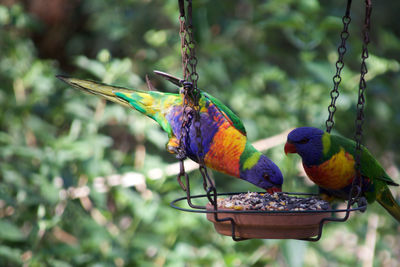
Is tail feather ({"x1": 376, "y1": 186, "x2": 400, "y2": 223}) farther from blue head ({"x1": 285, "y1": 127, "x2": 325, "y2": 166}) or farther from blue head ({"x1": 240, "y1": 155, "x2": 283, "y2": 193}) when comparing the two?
blue head ({"x1": 240, "y1": 155, "x2": 283, "y2": 193})

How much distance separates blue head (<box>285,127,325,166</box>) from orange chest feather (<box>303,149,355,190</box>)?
0.06m

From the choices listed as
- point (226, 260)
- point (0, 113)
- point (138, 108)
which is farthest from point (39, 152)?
point (226, 260)

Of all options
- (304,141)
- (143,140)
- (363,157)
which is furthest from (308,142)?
(143,140)

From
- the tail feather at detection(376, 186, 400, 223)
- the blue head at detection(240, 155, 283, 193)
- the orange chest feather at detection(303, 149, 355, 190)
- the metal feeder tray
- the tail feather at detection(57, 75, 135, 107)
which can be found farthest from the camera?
the tail feather at detection(376, 186, 400, 223)

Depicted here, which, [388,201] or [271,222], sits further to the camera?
[388,201]

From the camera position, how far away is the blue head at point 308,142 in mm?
2012

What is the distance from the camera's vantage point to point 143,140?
3.88 metres

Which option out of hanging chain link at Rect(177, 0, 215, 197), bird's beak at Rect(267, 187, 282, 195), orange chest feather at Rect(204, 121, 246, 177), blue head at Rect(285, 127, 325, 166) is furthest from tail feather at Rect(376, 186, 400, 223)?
hanging chain link at Rect(177, 0, 215, 197)

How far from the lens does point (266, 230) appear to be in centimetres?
172

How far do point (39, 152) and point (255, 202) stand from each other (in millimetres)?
1916

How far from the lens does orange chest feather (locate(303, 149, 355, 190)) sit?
2047mm

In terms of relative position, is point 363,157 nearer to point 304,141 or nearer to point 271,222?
point 304,141

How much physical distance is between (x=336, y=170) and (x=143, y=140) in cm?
214

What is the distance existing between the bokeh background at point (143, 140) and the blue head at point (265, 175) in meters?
1.25
